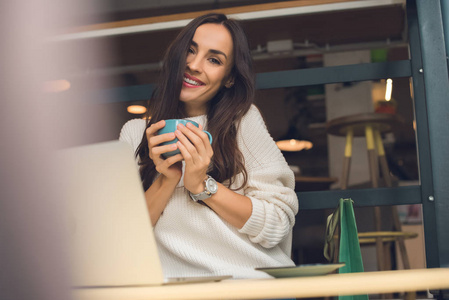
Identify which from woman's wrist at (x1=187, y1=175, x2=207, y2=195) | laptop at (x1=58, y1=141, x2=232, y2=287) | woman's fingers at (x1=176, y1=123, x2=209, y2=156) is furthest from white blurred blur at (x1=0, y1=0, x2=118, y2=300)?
woman's wrist at (x1=187, y1=175, x2=207, y2=195)

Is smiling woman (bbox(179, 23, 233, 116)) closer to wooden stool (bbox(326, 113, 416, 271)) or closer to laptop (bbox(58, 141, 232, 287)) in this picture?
laptop (bbox(58, 141, 232, 287))

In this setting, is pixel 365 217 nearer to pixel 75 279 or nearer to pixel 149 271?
pixel 149 271

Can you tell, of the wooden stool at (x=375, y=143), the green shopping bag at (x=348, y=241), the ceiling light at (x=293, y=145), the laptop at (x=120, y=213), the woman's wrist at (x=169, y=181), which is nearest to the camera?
the laptop at (x=120, y=213)

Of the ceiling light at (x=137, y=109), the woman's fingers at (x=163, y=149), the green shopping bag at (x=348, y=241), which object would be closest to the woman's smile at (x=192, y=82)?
the woman's fingers at (x=163, y=149)

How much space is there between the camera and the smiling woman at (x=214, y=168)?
3.57 feet

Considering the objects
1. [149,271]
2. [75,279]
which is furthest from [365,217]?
[75,279]

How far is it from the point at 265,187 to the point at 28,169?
2.69 feet

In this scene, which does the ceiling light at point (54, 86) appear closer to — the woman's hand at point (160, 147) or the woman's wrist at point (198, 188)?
the woman's hand at point (160, 147)

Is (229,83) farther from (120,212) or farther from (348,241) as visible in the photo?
(120,212)

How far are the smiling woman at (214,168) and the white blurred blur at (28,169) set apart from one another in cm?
51

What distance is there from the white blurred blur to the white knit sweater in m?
0.72

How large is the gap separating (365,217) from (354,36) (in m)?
1.45

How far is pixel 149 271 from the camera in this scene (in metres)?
0.62

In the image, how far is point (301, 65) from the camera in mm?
→ 5020
